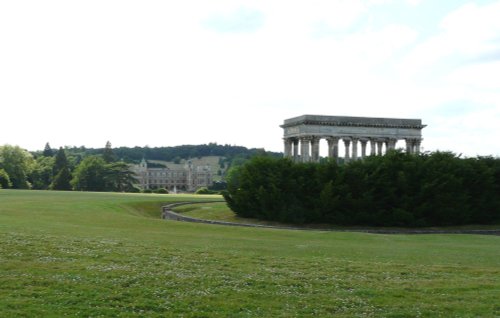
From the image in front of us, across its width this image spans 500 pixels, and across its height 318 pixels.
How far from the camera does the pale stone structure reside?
78.9 m

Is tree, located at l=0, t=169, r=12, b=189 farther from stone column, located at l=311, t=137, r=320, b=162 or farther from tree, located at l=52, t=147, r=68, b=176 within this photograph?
stone column, located at l=311, t=137, r=320, b=162

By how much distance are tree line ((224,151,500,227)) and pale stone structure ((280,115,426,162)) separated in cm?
3155

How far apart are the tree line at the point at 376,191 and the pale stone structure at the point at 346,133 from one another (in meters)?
31.6

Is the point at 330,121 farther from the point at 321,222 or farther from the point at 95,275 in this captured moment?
the point at 95,275

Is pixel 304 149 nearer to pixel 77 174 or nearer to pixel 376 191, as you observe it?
pixel 376 191

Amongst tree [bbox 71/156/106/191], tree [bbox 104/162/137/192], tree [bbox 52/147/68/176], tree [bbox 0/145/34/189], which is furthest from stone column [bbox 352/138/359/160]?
tree [bbox 52/147/68/176]

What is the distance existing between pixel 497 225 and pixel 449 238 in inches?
647

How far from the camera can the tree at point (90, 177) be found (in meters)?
117

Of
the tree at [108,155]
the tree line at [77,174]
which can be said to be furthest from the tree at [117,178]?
the tree at [108,155]

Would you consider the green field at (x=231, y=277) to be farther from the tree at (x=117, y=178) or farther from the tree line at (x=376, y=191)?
the tree at (x=117, y=178)

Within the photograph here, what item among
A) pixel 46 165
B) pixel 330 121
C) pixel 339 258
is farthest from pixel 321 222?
pixel 46 165

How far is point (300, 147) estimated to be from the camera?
3236 inches

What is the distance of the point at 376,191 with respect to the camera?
44219 millimetres

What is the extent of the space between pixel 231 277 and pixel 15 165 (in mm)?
115075
